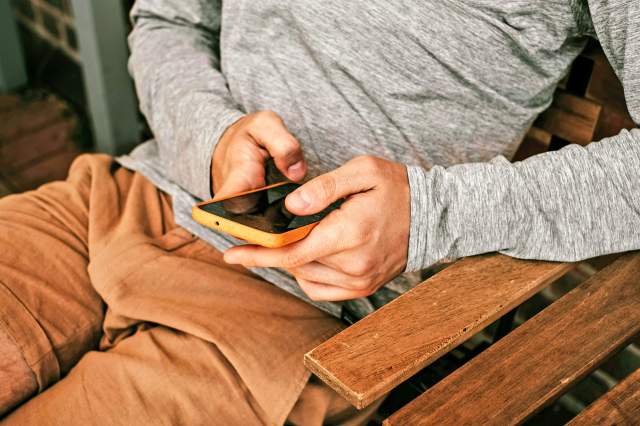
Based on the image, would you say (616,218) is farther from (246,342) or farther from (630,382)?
(246,342)

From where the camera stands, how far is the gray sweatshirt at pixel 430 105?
911mm

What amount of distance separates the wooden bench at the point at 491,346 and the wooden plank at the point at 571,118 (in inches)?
14.3

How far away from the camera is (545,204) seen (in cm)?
92

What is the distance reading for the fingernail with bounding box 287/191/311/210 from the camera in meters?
0.81

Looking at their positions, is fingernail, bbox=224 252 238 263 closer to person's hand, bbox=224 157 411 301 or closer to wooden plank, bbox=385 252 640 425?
person's hand, bbox=224 157 411 301

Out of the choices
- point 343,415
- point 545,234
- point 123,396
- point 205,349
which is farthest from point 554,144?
point 123,396

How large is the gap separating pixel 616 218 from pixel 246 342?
1.84 feet

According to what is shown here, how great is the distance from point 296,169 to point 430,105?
290 mm


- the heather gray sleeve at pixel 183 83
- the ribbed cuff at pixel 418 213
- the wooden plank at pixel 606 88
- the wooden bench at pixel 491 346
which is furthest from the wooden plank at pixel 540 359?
the heather gray sleeve at pixel 183 83

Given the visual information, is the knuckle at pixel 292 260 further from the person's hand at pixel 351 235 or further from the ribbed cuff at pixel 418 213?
the ribbed cuff at pixel 418 213

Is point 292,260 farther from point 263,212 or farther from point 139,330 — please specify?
point 139,330

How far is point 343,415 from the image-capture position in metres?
1.00

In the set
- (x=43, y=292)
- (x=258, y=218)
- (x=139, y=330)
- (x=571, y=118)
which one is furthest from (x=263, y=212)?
(x=571, y=118)

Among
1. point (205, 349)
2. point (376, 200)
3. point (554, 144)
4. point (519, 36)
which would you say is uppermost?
point (519, 36)
